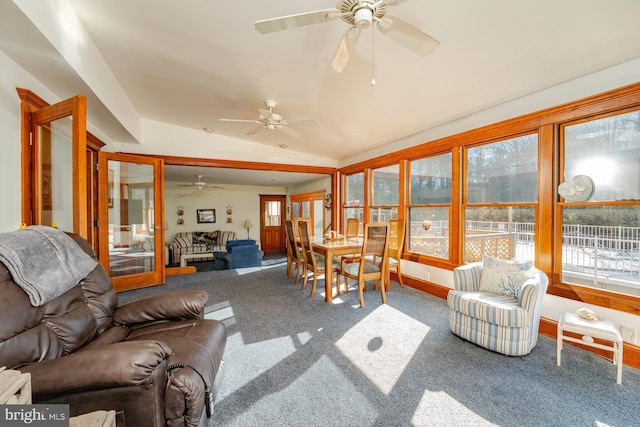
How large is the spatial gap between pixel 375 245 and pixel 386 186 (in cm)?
187

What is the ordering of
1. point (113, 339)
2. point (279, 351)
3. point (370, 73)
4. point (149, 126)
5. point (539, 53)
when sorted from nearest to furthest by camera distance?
point (113, 339) → point (539, 53) → point (279, 351) → point (370, 73) → point (149, 126)

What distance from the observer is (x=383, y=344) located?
2.41 m

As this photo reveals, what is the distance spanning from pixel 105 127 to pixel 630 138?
578 centimetres

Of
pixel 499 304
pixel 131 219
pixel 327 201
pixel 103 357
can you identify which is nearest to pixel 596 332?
pixel 499 304

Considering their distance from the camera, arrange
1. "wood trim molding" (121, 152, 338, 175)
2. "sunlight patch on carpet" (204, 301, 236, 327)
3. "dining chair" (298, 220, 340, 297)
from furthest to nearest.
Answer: "wood trim molding" (121, 152, 338, 175) → "dining chair" (298, 220, 340, 297) → "sunlight patch on carpet" (204, 301, 236, 327)

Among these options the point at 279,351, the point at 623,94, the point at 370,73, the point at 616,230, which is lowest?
the point at 279,351

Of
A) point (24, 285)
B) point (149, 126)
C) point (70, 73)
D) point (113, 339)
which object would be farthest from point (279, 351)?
point (149, 126)

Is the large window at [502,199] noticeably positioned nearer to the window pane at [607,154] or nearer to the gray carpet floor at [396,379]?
the window pane at [607,154]

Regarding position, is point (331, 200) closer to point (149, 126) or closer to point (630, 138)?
point (149, 126)

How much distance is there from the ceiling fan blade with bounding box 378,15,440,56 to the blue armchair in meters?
5.02

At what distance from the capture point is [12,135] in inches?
80.3

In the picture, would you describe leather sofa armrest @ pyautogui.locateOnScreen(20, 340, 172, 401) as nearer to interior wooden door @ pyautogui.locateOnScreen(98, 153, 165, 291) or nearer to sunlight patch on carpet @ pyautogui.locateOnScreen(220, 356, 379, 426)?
sunlight patch on carpet @ pyautogui.locateOnScreen(220, 356, 379, 426)

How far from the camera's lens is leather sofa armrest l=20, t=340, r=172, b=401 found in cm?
96

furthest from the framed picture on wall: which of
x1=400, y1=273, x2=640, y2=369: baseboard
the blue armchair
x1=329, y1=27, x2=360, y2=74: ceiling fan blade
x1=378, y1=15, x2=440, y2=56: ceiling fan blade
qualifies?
x1=378, y1=15, x2=440, y2=56: ceiling fan blade
